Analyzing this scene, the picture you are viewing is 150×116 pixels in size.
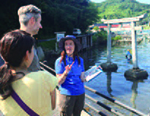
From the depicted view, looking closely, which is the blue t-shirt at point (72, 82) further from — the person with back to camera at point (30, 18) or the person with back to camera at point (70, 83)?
the person with back to camera at point (30, 18)

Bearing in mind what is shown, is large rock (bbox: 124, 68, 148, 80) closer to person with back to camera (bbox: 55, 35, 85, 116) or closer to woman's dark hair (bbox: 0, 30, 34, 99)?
person with back to camera (bbox: 55, 35, 85, 116)

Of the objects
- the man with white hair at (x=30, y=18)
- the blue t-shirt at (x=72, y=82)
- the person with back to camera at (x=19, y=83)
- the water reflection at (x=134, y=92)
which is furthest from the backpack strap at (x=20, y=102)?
the water reflection at (x=134, y=92)

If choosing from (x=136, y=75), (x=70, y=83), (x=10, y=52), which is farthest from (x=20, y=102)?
(x=136, y=75)

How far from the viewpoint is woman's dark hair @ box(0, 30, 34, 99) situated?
3.37 feet

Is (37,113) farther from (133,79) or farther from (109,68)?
(109,68)

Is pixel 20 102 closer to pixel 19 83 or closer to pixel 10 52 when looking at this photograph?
pixel 19 83

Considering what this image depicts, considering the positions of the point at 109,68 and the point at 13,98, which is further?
the point at 109,68

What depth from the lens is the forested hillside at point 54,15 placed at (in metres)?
13.5

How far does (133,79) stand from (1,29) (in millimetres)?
10585

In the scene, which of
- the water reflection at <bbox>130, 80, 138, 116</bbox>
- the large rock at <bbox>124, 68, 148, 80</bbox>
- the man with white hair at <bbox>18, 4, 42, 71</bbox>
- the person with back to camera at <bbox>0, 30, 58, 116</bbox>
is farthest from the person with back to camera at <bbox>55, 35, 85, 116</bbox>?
the large rock at <bbox>124, 68, 148, 80</bbox>

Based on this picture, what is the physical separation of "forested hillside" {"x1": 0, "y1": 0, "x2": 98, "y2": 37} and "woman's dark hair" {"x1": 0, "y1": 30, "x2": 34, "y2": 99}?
43.1ft

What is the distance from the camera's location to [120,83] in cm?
988

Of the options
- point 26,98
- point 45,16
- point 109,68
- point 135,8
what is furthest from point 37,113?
point 135,8

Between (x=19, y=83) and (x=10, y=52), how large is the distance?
0.69 feet
